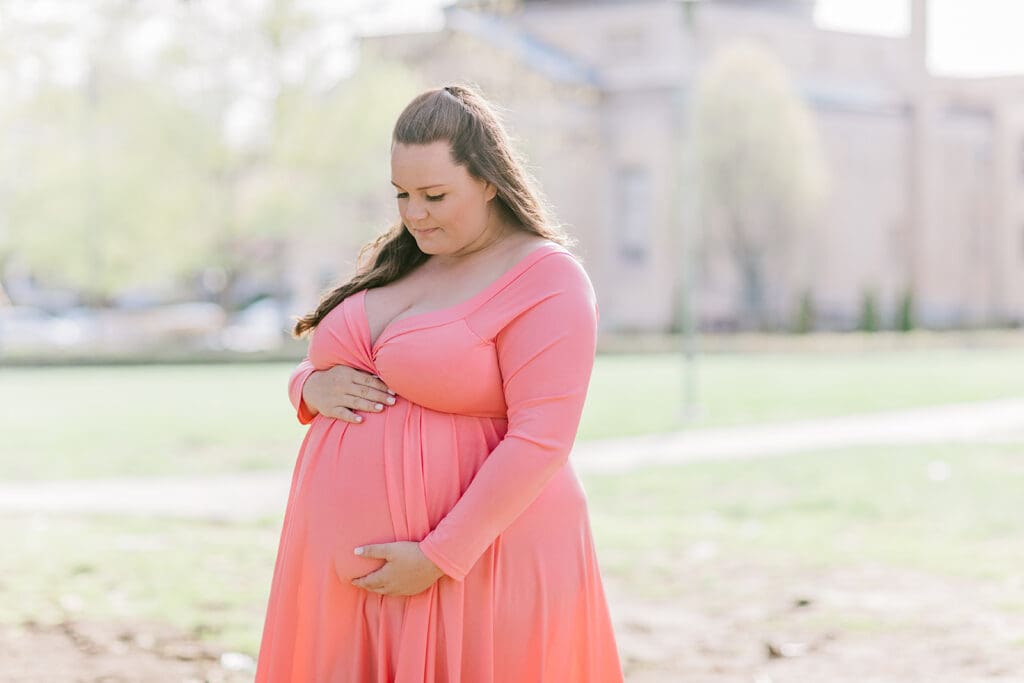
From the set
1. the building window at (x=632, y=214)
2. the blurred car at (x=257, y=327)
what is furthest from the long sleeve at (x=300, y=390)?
the building window at (x=632, y=214)

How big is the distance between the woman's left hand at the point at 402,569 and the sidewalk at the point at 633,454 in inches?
243

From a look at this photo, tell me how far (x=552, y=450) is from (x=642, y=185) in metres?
42.9

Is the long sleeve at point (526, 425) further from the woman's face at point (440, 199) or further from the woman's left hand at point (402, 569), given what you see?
the woman's face at point (440, 199)

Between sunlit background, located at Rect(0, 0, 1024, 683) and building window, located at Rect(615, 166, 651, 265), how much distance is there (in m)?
0.11

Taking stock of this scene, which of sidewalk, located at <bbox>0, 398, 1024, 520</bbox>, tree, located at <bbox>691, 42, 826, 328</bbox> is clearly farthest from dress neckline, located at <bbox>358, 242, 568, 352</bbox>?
tree, located at <bbox>691, 42, 826, 328</bbox>

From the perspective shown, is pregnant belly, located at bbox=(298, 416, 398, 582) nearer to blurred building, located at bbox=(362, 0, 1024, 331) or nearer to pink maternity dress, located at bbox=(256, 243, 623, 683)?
pink maternity dress, located at bbox=(256, 243, 623, 683)

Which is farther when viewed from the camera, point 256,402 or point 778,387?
point 778,387

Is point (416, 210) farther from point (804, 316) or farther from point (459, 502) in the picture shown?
point (804, 316)

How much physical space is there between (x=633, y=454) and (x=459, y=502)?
9.76m

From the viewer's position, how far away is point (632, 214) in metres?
45.3

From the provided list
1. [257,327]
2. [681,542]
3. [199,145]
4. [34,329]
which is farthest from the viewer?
[257,327]

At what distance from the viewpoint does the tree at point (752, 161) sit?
133 feet

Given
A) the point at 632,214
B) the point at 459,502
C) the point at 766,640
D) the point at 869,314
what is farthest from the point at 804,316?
the point at 459,502

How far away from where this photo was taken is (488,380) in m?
2.79
